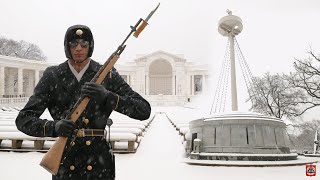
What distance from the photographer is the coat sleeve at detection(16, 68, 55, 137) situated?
2759 mm

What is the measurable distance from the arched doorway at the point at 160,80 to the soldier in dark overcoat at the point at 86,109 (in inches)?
3402

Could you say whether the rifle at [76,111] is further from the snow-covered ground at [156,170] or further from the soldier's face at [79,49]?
the snow-covered ground at [156,170]

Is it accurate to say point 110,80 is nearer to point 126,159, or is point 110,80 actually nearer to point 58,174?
point 58,174

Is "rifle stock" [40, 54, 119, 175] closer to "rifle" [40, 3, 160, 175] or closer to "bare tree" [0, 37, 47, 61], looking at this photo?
"rifle" [40, 3, 160, 175]

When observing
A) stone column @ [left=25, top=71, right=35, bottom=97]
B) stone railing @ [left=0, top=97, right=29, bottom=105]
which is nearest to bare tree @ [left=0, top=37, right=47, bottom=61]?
stone column @ [left=25, top=71, right=35, bottom=97]

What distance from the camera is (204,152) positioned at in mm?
9992

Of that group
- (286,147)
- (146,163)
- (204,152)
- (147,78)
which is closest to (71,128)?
(146,163)

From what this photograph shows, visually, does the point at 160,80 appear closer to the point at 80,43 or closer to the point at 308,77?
the point at 308,77

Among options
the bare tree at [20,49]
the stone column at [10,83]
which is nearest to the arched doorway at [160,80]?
the bare tree at [20,49]

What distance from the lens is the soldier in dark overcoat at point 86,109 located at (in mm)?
2799

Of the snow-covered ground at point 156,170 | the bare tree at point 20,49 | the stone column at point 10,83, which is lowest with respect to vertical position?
the snow-covered ground at point 156,170

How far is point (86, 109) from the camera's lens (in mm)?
2904

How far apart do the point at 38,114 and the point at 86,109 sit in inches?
14.7

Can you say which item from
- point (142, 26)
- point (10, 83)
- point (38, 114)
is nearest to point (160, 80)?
point (10, 83)
